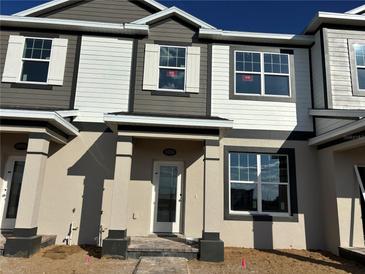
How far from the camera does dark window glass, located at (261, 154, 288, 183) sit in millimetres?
7668

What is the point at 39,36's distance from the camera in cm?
809

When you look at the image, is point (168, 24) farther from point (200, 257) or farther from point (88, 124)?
point (200, 257)

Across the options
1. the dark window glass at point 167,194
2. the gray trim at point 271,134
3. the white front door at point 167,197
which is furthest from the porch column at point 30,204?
the gray trim at point 271,134

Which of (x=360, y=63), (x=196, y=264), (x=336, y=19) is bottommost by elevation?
(x=196, y=264)

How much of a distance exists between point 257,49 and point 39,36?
6604mm

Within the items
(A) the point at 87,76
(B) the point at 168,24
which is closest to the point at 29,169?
(A) the point at 87,76

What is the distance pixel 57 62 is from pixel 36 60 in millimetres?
650

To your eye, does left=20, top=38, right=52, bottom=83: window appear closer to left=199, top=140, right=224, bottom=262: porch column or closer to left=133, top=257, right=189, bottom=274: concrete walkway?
left=199, top=140, right=224, bottom=262: porch column

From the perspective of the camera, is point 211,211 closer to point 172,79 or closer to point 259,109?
point 259,109

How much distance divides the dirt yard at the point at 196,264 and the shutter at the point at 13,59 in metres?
4.88

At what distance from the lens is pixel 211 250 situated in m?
5.86

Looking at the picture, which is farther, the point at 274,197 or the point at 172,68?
the point at 172,68

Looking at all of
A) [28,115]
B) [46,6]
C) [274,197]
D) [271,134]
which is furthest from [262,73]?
[46,6]

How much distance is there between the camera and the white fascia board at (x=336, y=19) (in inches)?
307
